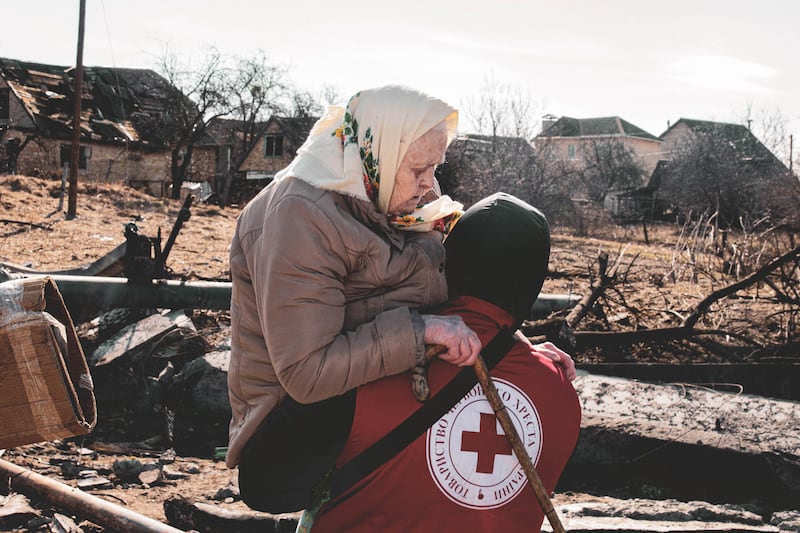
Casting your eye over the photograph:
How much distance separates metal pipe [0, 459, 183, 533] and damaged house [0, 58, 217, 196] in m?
31.3

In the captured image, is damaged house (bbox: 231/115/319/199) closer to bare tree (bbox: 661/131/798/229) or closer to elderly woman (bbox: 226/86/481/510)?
bare tree (bbox: 661/131/798/229)

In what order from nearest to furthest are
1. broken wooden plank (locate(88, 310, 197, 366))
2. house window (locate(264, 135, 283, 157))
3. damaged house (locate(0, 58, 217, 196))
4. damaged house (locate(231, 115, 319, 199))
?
broken wooden plank (locate(88, 310, 197, 366)) < damaged house (locate(0, 58, 217, 196)) < damaged house (locate(231, 115, 319, 199)) < house window (locate(264, 135, 283, 157))

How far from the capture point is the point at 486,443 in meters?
1.91

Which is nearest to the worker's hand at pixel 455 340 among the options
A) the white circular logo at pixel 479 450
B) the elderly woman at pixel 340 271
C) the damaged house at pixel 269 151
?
the elderly woman at pixel 340 271

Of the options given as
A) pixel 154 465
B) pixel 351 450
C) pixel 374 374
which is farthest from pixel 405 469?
pixel 154 465

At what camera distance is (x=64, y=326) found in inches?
86.9

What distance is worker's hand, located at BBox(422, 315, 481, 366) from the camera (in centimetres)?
184

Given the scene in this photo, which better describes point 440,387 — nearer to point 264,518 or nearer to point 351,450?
point 351,450

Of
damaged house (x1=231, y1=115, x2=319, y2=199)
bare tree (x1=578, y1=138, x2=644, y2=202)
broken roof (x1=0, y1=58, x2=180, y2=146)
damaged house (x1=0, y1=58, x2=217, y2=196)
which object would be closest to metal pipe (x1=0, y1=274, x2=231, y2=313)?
damaged house (x1=0, y1=58, x2=217, y2=196)

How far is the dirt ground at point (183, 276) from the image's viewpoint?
163 inches

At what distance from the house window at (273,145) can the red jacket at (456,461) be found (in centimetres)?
4167

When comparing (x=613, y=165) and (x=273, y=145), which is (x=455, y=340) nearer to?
(x=273, y=145)

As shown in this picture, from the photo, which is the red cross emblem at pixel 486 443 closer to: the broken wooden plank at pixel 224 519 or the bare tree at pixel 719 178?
the broken wooden plank at pixel 224 519

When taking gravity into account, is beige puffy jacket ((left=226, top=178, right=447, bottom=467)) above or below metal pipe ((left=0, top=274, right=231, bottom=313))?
above
